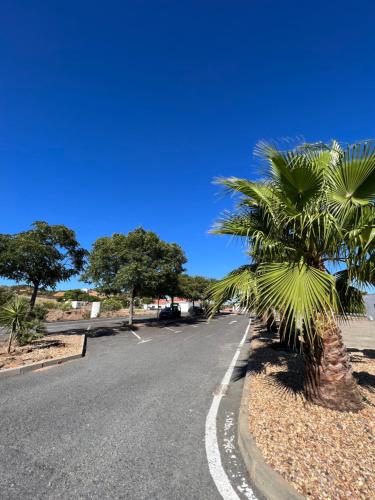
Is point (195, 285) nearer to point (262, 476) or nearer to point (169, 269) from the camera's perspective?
point (169, 269)

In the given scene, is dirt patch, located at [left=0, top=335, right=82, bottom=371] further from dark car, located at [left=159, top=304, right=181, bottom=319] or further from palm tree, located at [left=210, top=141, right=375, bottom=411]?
dark car, located at [left=159, top=304, right=181, bottom=319]

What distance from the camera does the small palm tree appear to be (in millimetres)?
8797

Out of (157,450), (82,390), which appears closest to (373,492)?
(157,450)

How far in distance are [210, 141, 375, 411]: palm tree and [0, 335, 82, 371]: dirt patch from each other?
21.0 ft

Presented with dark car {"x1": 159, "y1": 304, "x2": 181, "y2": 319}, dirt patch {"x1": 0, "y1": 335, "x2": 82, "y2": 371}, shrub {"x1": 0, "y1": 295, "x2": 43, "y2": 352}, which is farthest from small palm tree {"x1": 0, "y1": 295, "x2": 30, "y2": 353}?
dark car {"x1": 159, "y1": 304, "x2": 181, "y2": 319}

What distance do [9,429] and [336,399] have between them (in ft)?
14.9

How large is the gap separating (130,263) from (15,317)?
30.9ft

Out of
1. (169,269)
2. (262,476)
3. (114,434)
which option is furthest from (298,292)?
(169,269)

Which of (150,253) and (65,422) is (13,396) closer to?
(65,422)

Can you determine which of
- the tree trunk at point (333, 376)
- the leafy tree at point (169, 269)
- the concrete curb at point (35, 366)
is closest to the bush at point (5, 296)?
the concrete curb at point (35, 366)

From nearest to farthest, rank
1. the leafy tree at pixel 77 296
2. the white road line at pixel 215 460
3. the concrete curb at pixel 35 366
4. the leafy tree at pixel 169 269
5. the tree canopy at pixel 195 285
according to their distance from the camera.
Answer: the white road line at pixel 215 460
the concrete curb at pixel 35 366
the leafy tree at pixel 169 269
the tree canopy at pixel 195 285
the leafy tree at pixel 77 296

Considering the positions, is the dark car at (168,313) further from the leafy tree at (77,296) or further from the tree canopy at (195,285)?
the leafy tree at (77,296)

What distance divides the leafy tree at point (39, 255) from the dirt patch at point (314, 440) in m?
9.43

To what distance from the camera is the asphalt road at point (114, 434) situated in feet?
8.48
